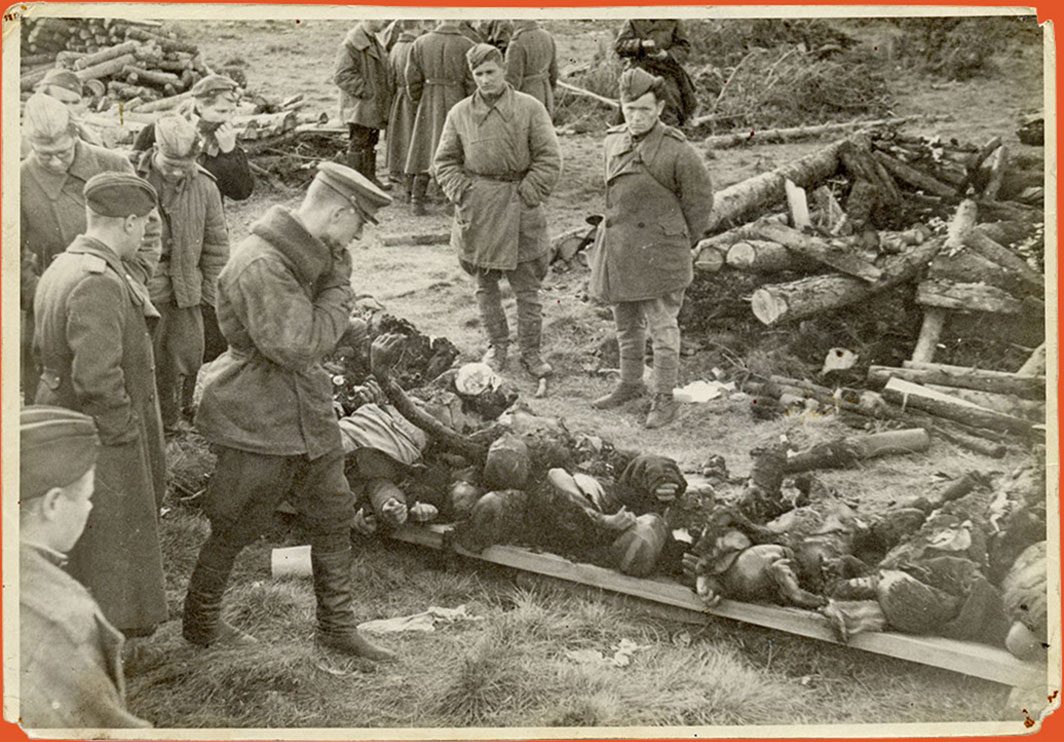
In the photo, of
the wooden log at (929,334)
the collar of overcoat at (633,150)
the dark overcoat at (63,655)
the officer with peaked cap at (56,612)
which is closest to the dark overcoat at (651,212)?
the collar of overcoat at (633,150)

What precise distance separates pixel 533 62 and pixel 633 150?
660mm

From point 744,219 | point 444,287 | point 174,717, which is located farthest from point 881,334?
point 174,717

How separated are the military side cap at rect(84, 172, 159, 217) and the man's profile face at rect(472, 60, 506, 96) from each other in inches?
62.8

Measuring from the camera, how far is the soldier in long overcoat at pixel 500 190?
6.15m

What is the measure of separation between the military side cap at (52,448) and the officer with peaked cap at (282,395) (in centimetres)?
47

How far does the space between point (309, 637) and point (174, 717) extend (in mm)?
674

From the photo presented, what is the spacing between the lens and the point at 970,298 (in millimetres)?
6152

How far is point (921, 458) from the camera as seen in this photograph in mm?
6121

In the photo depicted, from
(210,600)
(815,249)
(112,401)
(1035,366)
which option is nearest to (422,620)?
(210,600)

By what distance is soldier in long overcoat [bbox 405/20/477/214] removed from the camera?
6.19m

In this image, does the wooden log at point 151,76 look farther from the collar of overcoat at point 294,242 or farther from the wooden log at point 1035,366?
the wooden log at point 1035,366

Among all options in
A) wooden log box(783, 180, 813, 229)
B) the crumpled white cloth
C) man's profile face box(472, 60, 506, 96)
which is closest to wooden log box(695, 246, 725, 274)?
wooden log box(783, 180, 813, 229)

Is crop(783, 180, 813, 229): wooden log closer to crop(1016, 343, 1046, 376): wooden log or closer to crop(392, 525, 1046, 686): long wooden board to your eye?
crop(1016, 343, 1046, 376): wooden log

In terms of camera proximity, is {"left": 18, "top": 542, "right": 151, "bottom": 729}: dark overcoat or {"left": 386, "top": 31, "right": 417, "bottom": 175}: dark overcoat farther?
{"left": 386, "top": 31, "right": 417, "bottom": 175}: dark overcoat
